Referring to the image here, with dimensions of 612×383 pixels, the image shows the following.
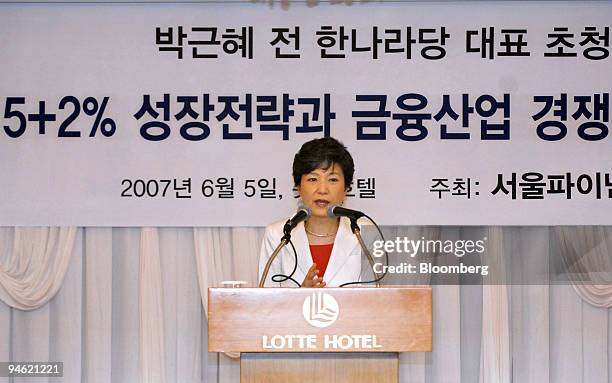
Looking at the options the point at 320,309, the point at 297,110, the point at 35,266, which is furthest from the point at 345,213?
the point at 35,266

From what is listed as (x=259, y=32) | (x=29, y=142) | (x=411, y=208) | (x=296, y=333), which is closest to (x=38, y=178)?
(x=29, y=142)

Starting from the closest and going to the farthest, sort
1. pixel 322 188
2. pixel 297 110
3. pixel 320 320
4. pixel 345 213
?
pixel 320 320
pixel 345 213
pixel 322 188
pixel 297 110

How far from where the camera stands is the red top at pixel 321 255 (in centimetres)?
421

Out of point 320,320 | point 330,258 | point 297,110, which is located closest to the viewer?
point 320,320

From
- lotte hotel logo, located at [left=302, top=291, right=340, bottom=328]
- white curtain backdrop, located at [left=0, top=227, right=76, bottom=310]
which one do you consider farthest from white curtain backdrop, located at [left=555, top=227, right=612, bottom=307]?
white curtain backdrop, located at [left=0, top=227, right=76, bottom=310]

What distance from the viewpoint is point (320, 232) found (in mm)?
4301

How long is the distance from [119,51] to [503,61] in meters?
2.32

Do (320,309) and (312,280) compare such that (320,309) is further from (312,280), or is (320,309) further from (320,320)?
(312,280)

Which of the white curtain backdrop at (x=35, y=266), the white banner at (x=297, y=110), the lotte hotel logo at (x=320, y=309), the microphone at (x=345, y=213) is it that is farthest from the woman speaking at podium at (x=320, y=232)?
the white curtain backdrop at (x=35, y=266)

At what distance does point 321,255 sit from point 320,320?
109 centimetres

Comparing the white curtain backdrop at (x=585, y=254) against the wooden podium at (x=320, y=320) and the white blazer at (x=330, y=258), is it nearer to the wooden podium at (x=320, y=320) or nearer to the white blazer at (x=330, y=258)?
the white blazer at (x=330, y=258)

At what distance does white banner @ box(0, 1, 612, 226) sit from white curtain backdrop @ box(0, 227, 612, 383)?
0.17 metres

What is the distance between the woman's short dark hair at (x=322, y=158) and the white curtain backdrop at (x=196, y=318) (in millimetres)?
963

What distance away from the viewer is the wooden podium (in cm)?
313
